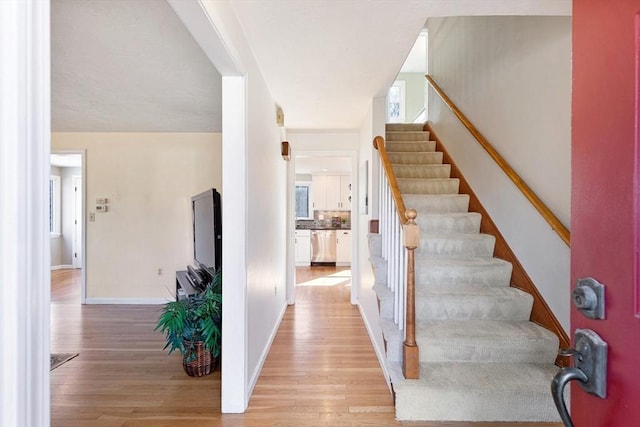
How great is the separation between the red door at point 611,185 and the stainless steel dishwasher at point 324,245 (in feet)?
23.6

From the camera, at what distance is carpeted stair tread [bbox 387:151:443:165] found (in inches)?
149

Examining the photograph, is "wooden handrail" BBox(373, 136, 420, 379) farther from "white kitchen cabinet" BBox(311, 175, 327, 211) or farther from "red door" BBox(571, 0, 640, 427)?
"white kitchen cabinet" BBox(311, 175, 327, 211)

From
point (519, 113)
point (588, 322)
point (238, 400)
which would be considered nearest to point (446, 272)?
point (519, 113)

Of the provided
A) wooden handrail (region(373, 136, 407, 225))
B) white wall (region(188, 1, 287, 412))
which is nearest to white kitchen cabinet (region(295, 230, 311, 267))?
white wall (region(188, 1, 287, 412))

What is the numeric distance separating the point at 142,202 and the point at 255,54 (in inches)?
124

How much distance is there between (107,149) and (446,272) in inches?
179

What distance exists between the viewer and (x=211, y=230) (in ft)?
9.23

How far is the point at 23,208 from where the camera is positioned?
53 cm

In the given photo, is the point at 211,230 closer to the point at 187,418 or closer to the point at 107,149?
the point at 187,418

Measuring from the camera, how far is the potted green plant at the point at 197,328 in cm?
233

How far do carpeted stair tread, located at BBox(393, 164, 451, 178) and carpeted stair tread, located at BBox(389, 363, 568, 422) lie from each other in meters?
2.21

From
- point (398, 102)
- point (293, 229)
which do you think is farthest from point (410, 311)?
point (398, 102)

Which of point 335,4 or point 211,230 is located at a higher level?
point 335,4

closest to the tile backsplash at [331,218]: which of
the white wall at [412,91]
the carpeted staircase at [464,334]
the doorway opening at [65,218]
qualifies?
the white wall at [412,91]
